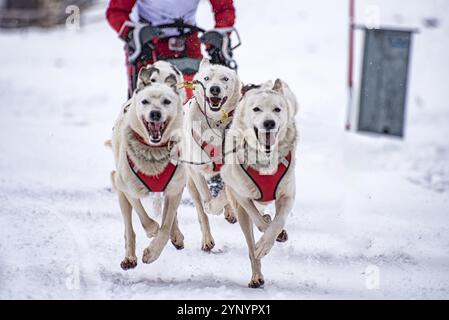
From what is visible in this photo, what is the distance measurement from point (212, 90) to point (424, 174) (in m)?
3.61

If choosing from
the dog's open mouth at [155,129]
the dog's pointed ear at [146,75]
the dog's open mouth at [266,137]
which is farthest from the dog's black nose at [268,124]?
the dog's pointed ear at [146,75]

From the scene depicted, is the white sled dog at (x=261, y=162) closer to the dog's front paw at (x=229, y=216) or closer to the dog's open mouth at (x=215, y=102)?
the dog's open mouth at (x=215, y=102)

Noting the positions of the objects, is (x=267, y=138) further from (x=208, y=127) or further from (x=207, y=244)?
(x=207, y=244)

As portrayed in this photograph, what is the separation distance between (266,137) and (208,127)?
96 cm

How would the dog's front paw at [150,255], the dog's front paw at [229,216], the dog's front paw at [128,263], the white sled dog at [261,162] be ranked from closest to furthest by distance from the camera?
the white sled dog at [261,162] < the dog's front paw at [150,255] < the dog's front paw at [128,263] < the dog's front paw at [229,216]

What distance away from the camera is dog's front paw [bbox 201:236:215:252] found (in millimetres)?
4055

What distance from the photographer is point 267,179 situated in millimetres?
3350

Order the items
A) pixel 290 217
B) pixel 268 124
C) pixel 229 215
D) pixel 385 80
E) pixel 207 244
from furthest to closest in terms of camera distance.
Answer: pixel 385 80 < pixel 290 217 < pixel 229 215 < pixel 207 244 < pixel 268 124

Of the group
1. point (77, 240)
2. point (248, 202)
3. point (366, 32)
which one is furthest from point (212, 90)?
point (366, 32)

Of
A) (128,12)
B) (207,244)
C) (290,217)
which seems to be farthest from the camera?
(290,217)

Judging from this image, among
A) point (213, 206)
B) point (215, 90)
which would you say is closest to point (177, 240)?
point (213, 206)

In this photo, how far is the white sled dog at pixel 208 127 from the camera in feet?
13.1

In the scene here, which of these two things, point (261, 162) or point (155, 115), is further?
point (261, 162)

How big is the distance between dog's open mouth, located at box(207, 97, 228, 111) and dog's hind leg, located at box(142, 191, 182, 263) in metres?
0.77
